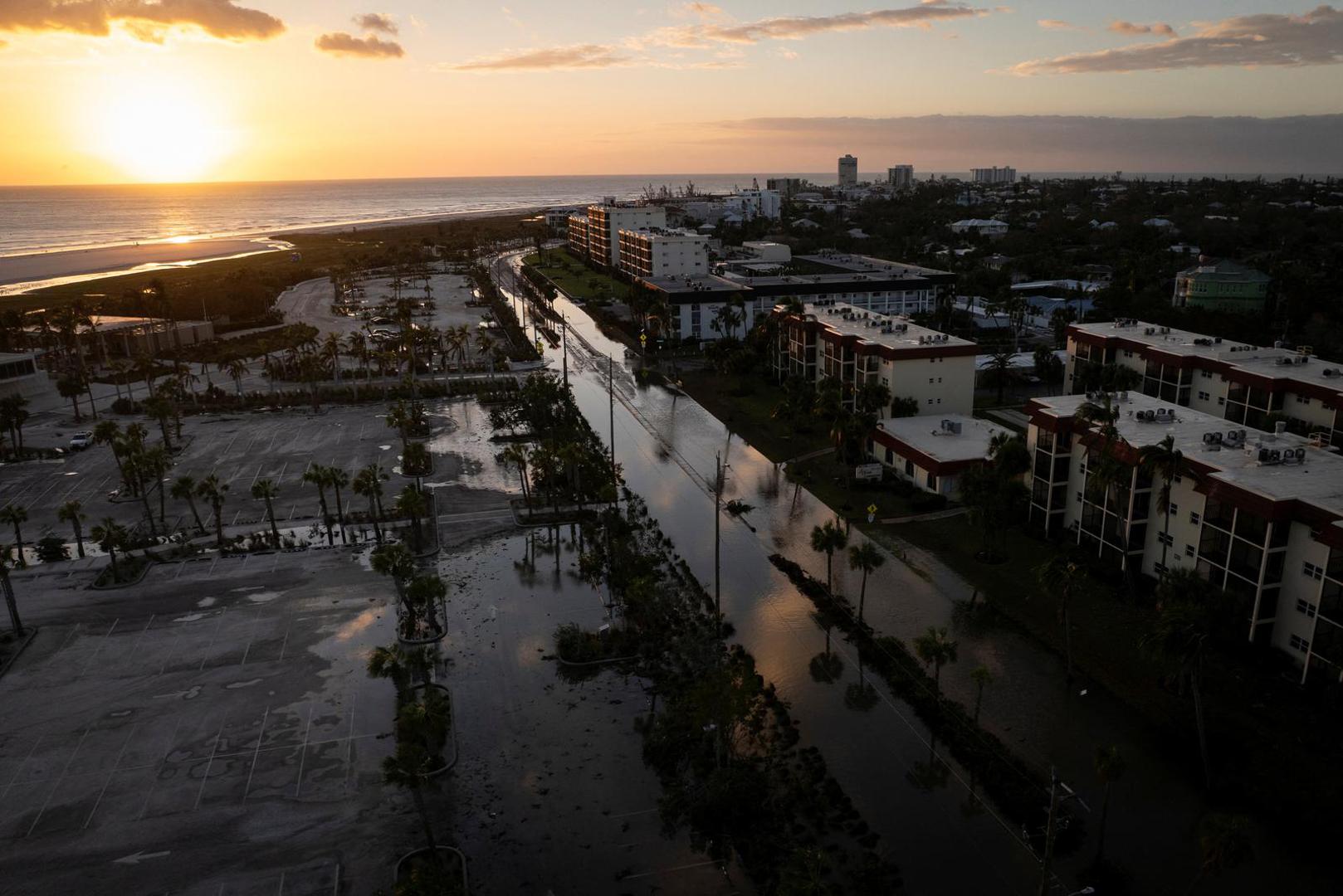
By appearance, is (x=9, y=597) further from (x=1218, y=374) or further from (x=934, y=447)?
(x=1218, y=374)

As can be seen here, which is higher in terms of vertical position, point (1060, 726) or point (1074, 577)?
point (1074, 577)

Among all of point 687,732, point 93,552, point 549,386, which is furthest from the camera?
point 549,386

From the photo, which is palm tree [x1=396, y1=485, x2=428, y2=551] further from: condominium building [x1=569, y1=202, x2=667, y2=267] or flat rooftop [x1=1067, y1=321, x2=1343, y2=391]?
condominium building [x1=569, y1=202, x2=667, y2=267]

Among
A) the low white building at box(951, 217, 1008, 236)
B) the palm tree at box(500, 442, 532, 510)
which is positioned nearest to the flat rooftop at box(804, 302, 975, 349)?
the palm tree at box(500, 442, 532, 510)

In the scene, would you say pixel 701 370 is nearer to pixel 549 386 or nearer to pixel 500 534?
pixel 549 386

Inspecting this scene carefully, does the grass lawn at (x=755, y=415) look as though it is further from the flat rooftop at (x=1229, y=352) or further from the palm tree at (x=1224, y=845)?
the palm tree at (x=1224, y=845)

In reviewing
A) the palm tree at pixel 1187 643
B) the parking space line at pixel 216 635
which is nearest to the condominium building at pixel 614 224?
the parking space line at pixel 216 635

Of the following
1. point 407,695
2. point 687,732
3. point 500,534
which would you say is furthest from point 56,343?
point 687,732
